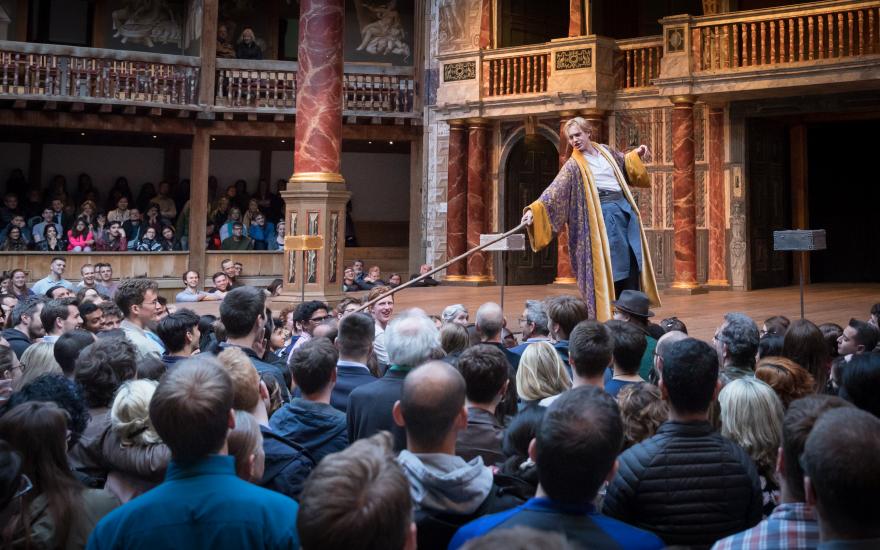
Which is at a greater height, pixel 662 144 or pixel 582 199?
pixel 662 144

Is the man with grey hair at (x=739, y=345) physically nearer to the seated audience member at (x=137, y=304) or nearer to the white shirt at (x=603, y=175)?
the seated audience member at (x=137, y=304)

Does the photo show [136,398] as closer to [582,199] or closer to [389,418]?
[389,418]

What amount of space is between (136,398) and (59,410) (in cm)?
35

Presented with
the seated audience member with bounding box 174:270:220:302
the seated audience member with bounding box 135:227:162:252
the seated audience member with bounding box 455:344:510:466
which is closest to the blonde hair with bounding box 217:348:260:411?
the seated audience member with bounding box 455:344:510:466

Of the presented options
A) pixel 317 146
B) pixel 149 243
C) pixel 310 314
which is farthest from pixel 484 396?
pixel 149 243

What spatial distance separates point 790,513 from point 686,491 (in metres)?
0.49

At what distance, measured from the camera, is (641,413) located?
3.22 metres

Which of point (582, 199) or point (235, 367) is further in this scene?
point (582, 199)

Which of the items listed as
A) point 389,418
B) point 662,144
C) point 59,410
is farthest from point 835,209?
point 59,410

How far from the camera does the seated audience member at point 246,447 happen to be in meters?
2.64

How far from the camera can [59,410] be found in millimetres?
2590

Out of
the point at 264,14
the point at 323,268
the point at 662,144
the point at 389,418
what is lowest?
the point at 389,418

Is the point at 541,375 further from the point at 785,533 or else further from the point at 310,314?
the point at 310,314

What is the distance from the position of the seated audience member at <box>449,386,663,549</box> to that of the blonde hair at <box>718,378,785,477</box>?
36.6 inches
